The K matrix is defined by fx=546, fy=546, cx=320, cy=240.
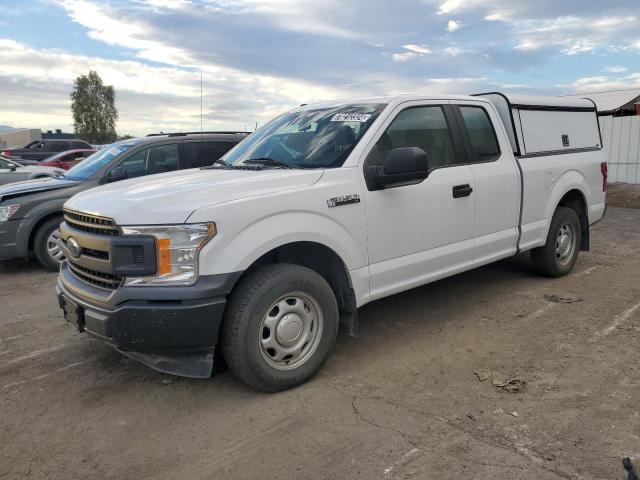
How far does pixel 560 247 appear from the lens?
20.1 feet

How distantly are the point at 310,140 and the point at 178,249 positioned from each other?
1619mm

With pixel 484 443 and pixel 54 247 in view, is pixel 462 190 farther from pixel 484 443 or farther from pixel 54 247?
pixel 54 247

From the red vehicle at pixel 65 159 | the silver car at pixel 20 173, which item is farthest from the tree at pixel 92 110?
the silver car at pixel 20 173

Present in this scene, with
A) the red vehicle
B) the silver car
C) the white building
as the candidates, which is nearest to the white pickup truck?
the silver car

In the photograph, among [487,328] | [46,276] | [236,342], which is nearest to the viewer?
[236,342]

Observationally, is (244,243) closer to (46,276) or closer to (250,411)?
(250,411)

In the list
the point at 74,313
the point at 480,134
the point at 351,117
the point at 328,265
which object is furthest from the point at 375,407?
the point at 480,134

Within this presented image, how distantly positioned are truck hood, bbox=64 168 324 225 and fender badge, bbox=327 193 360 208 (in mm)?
185

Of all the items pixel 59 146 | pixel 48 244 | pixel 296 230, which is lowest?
pixel 48 244

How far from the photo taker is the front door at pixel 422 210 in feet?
13.2

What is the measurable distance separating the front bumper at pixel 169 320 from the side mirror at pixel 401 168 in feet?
4.46

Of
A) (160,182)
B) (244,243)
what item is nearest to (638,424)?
(244,243)

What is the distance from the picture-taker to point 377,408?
3.36m

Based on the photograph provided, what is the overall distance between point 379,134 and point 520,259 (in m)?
3.84
